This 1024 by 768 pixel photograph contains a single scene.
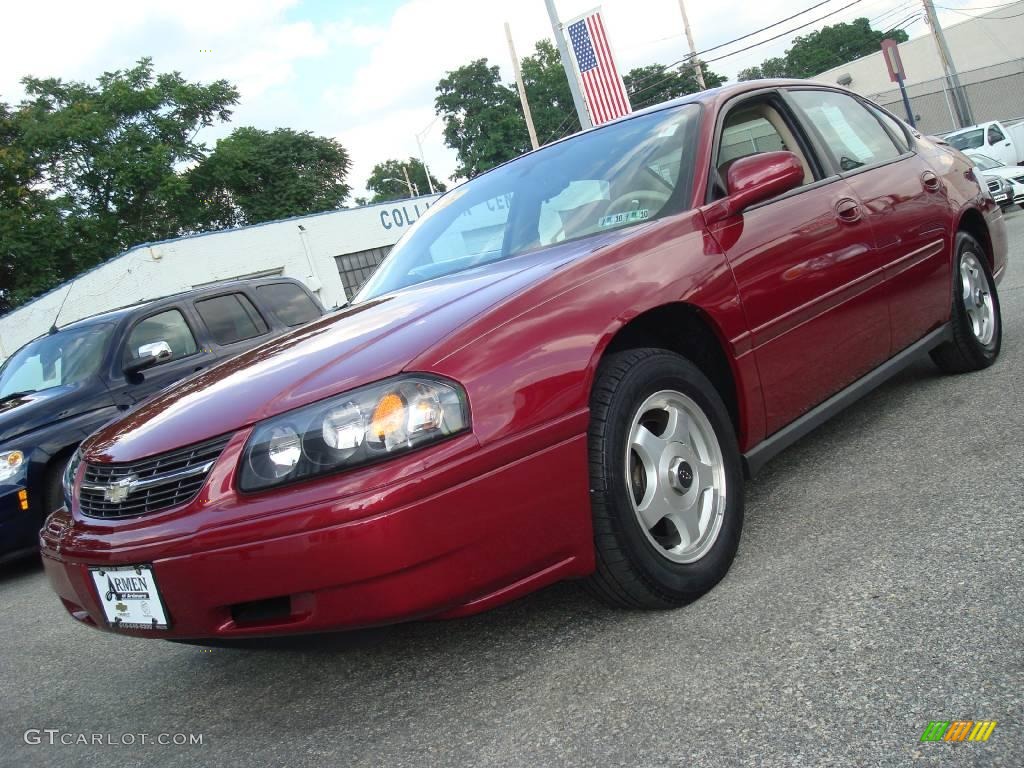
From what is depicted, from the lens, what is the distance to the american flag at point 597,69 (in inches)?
610

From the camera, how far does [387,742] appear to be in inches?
90.6

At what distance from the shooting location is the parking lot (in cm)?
194

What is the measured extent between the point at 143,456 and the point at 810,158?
269cm

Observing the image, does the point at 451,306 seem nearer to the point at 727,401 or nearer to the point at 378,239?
Answer: the point at 727,401

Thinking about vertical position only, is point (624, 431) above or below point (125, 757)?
above

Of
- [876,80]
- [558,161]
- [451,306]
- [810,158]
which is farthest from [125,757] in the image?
[876,80]

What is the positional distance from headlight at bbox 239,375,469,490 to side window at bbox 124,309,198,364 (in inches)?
190

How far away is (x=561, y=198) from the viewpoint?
346 centimetres

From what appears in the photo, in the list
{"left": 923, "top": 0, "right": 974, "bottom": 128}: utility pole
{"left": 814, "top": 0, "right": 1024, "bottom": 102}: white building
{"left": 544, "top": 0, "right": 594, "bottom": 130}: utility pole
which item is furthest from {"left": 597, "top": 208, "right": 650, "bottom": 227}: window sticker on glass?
{"left": 814, "top": 0, "right": 1024, "bottom": 102}: white building

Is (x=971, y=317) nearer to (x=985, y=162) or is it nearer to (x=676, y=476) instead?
(x=676, y=476)

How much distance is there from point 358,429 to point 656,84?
6073 cm

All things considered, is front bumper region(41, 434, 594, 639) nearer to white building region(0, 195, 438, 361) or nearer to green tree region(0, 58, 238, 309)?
white building region(0, 195, 438, 361)

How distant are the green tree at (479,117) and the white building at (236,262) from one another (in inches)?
1360

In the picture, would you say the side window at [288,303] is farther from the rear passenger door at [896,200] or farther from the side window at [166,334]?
the rear passenger door at [896,200]
